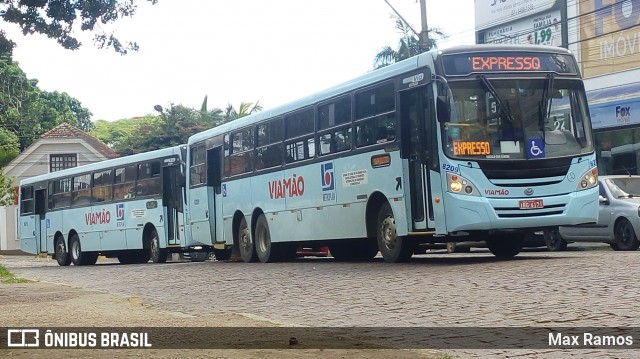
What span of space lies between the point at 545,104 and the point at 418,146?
205 centimetres

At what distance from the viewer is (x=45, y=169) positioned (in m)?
76.1

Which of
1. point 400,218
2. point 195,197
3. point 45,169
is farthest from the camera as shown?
point 45,169

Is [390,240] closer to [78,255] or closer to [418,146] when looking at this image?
[418,146]

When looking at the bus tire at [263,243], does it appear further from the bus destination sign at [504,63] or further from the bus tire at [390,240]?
the bus destination sign at [504,63]

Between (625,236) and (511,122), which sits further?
(625,236)

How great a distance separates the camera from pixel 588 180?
1652 cm

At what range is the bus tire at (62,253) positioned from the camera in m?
35.4

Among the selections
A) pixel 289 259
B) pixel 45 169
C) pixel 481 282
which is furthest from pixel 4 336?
pixel 45 169

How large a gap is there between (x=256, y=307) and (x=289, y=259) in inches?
449

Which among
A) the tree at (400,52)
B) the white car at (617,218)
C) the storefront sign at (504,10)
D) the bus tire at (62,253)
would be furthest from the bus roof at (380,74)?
the tree at (400,52)

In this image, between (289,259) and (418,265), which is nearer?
(418,265)

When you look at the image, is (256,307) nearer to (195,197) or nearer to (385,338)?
(385,338)

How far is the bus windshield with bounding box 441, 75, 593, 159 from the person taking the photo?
16016 mm

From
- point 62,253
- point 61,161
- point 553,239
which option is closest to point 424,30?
point 553,239
